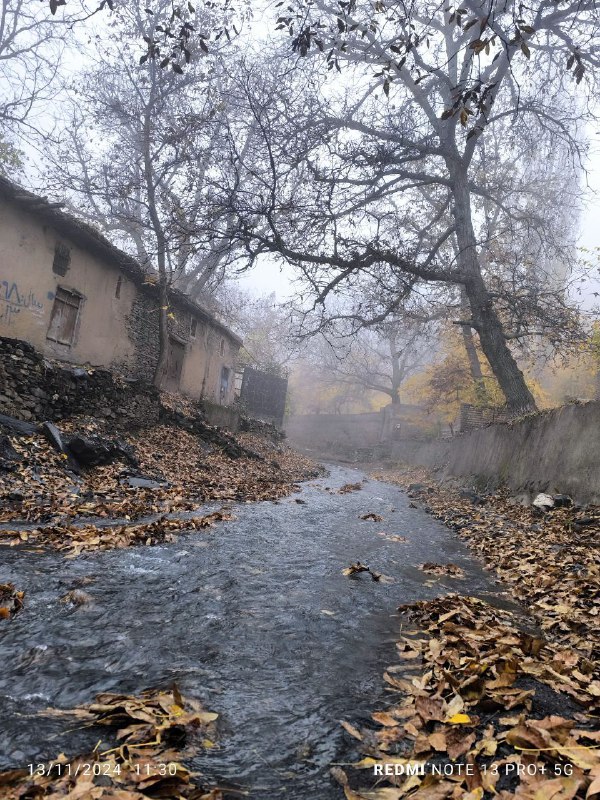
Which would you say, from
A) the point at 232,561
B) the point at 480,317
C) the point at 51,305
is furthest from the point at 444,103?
the point at 232,561

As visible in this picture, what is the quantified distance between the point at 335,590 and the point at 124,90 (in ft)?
58.7

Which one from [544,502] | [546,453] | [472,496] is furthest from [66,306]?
[544,502]

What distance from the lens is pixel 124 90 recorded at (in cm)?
1552

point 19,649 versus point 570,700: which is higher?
point 570,700

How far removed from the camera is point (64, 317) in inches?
523

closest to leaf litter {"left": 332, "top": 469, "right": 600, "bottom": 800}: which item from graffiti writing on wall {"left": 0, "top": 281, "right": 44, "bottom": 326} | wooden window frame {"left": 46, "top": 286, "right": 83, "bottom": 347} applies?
graffiti writing on wall {"left": 0, "top": 281, "right": 44, "bottom": 326}

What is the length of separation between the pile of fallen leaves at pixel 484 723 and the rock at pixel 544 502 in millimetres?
5252

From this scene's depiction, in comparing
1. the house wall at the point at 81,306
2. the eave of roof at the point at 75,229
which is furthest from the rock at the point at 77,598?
the eave of roof at the point at 75,229

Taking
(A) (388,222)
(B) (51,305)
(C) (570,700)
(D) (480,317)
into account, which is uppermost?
(A) (388,222)

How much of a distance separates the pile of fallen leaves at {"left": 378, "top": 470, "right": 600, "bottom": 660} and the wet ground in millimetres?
396

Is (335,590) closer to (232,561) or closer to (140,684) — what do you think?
(232,561)

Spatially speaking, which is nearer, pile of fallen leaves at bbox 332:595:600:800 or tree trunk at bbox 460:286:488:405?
pile of fallen leaves at bbox 332:595:600:800

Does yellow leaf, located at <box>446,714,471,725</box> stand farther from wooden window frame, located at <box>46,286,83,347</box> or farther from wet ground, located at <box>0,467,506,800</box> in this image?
wooden window frame, located at <box>46,286,83,347</box>

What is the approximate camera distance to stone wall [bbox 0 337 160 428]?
9273 millimetres
